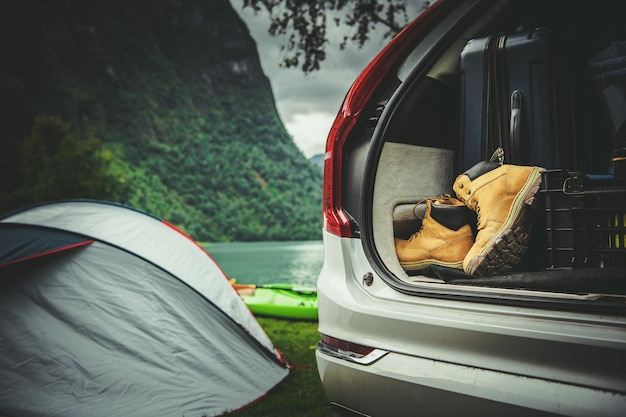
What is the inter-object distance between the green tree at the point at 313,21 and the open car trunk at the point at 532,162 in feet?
16.6

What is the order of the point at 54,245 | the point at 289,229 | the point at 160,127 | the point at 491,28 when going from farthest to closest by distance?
1. the point at 160,127
2. the point at 289,229
3. the point at 54,245
4. the point at 491,28

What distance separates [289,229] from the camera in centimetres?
4238

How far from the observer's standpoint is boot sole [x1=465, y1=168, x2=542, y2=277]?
166cm

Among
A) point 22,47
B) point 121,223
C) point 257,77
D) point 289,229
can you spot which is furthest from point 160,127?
point 121,223

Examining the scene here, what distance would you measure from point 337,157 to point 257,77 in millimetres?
109575

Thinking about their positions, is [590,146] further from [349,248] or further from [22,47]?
[22,47]

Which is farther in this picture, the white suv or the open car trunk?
the open car trunk

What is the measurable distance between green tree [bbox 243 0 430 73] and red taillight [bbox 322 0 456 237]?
5640 millimetres

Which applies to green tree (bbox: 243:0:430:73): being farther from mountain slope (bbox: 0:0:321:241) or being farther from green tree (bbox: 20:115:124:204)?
mountain slope (bbox: 0:0:321:241)

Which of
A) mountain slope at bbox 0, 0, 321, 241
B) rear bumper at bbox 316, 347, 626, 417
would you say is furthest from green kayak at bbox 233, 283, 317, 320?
mountain slope at bbox 0, 0, 321, 241

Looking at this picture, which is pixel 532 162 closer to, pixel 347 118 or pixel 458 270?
pixel 458 270

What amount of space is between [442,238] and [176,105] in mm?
89769

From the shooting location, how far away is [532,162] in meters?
2.13

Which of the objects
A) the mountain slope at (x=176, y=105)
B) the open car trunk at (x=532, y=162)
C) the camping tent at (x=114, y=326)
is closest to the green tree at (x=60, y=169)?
the mountain slope at (x=176, y=105)
